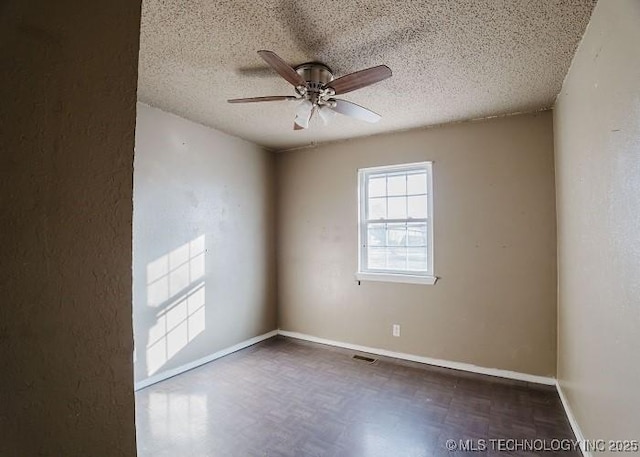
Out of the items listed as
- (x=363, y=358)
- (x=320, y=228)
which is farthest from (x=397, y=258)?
(x=363, y=358)

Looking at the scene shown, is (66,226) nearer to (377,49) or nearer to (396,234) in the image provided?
(377,49)

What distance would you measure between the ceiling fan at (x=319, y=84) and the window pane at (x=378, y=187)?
138 cm

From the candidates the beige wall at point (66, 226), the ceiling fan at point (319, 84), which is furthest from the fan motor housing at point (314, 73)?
the beige wall at point (66, 226)

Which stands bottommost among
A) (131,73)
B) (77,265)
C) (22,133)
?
(77,265)

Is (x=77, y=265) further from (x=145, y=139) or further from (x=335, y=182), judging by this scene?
(x=335, y=182)

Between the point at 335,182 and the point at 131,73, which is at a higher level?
the point at 335,182

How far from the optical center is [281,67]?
6.26 ft

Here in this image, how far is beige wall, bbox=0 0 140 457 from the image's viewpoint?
1.78 feet

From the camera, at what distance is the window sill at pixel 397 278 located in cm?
352

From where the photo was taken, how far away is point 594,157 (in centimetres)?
182

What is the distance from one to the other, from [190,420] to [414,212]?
9.38ft

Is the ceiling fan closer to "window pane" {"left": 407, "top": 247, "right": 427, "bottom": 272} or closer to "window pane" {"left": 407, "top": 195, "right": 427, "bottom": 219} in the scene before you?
"window pane" {"left": 407, "top": 195, "right": 427, "bottom": 219}

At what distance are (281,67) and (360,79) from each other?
0.49 m

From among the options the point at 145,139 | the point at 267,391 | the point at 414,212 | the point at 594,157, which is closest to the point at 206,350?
the point at 267,391
